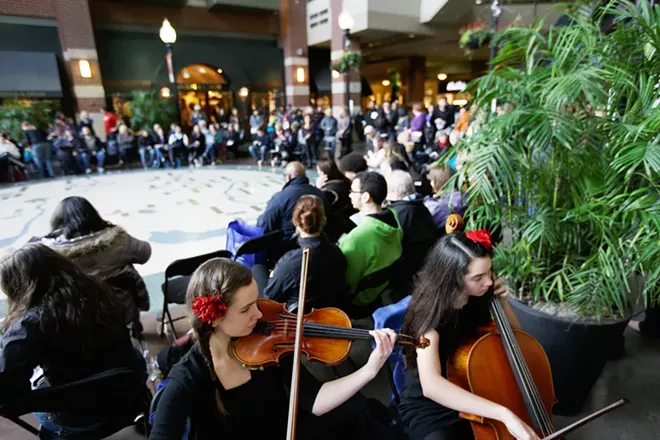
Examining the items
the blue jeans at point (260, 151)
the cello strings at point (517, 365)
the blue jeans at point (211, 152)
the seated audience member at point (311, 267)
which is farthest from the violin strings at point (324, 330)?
the blue jeans at point (211, 152)

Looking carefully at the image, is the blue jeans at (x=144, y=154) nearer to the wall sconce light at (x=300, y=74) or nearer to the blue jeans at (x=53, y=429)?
the wall sconce light at (x=300, y=74)

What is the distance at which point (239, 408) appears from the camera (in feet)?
3.72

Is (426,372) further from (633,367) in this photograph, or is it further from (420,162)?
(420,162)

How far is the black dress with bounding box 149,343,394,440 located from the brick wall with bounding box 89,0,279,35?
532 inches

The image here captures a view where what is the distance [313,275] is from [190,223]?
152 inches

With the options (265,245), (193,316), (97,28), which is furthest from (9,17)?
(193,316)

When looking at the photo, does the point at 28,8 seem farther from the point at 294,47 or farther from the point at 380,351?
the point at 380,351

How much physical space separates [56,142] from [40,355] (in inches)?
379

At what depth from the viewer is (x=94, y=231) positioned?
2.22m

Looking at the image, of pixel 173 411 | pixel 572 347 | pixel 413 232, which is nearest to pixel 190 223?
pixel 413 232

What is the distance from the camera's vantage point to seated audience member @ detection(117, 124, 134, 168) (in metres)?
9.92

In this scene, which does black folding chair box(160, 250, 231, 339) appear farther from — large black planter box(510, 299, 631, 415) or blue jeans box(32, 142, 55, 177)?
blue jeans box(32, 142, 55, 177)

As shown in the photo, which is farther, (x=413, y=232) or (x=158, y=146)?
(x=158, y=146)

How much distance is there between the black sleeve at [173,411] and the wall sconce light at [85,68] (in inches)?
492
